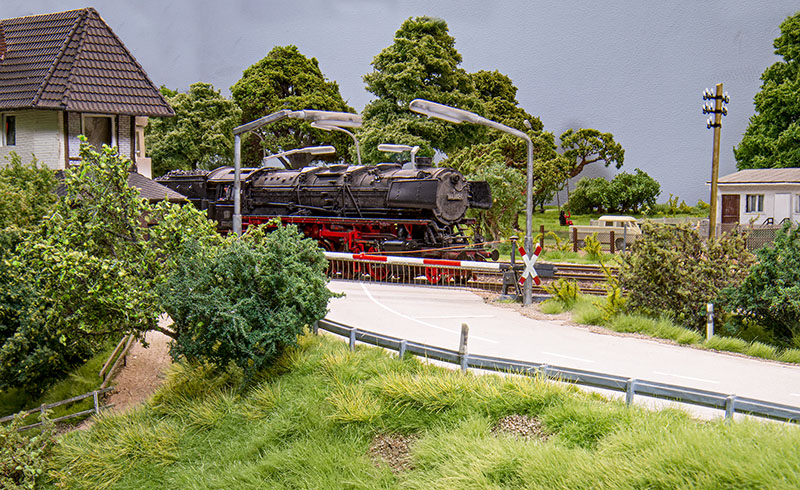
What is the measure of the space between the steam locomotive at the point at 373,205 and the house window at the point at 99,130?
5.26m

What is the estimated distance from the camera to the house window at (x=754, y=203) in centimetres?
3091

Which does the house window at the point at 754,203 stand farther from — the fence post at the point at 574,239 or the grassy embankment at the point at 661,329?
the grassy embankment at the point at 661,329

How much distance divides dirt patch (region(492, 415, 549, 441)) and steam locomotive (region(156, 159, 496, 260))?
38.6ft

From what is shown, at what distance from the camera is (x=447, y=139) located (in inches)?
1351

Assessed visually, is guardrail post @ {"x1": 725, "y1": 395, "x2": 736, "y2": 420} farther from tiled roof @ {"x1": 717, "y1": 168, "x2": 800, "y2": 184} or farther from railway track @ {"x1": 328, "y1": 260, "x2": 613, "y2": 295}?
tiled roof @ {"x1": 717, "y1": 168, "x2": 800, "y2": 184}

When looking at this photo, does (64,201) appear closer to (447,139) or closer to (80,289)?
(80,289)

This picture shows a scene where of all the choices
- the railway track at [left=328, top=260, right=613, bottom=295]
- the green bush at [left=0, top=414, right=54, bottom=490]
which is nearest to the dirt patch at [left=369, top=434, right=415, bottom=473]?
the green bush at [left=0, top=414, right=54, bottom=490]

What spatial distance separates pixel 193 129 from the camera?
41.2 m

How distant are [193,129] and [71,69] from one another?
2009 cm

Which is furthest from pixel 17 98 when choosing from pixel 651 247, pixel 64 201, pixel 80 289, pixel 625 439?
pixel 625 439

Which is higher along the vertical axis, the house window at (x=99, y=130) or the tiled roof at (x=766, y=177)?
the house window at (x=99, y=130)

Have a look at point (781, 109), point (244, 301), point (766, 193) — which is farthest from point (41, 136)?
point (781, 109)

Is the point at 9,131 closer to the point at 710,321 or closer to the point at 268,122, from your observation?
the point at 268,122

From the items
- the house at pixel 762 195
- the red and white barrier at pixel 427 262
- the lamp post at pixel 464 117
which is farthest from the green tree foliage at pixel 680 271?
the house at pixel 762 195
